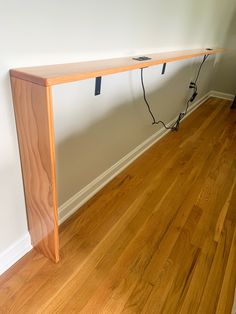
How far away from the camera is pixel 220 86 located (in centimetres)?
381

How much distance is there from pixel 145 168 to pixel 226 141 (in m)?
1.13

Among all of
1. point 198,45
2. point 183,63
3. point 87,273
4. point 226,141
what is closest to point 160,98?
point 183,63

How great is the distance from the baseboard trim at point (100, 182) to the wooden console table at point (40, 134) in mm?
264

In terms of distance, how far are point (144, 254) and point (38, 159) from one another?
741mm

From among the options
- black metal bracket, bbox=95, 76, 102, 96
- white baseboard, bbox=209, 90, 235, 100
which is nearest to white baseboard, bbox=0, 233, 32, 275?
black metal bracket, bbox=95, 76, 102, 96

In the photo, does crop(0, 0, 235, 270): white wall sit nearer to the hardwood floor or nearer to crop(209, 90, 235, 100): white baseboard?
the hardwood floor

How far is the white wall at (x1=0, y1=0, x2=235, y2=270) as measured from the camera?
75cm

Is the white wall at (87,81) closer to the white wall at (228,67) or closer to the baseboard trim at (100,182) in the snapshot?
the baseboard trim at (100,182)

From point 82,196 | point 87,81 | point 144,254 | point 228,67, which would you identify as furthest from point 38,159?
point 228,67

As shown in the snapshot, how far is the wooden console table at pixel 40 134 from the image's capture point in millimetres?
687

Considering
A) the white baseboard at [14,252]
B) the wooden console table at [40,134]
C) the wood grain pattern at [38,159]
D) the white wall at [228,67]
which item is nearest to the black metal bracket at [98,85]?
the wooden console table at [40,134]

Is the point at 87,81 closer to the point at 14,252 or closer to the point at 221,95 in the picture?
the point at 14,252

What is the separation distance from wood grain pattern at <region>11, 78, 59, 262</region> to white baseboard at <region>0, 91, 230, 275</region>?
0.08 m

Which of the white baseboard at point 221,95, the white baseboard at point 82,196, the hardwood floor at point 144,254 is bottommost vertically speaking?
the hardwood floor at point 144,254
